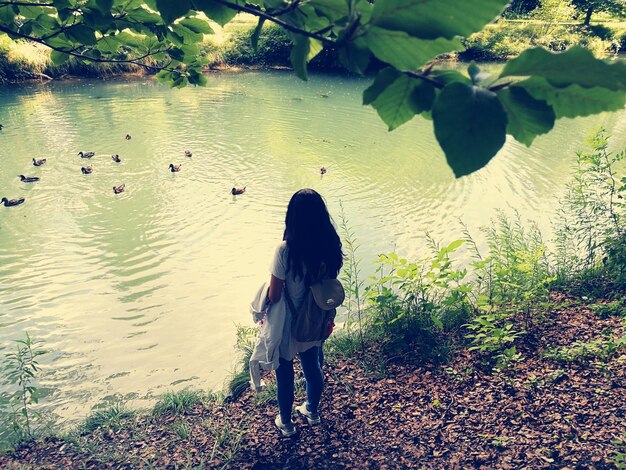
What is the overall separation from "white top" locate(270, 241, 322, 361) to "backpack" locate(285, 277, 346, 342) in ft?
0.09

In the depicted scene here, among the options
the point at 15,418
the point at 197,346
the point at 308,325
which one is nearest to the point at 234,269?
the point at 197,346

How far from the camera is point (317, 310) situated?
2.79 metres

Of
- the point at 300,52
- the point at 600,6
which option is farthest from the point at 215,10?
the point at 600,6

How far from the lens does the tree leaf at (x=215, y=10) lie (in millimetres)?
971

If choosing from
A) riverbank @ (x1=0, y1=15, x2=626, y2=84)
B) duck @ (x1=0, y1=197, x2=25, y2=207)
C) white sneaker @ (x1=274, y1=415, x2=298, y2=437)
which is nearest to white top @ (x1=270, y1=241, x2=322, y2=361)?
white sneaker @ (x1=274, y1=415, x2=298, y2=437)

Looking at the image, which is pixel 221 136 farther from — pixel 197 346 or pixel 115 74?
pixel 115 74

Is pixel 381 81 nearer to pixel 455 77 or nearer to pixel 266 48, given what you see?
pixel 455 77

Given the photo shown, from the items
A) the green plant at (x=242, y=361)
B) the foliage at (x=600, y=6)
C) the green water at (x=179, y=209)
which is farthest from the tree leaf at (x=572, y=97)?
the foliage at (x=600, y=6)

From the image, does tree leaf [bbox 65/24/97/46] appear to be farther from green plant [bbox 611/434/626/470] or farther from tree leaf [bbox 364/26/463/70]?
green plant [bbox 611/434/626/470]

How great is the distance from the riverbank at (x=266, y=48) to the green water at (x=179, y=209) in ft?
8.44

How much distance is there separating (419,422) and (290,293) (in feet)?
4.36

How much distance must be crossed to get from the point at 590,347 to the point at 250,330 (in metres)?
3.22

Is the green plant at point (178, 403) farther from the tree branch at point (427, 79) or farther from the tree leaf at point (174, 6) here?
the tree branch at point (427, 79)

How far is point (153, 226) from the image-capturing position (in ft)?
26.8
